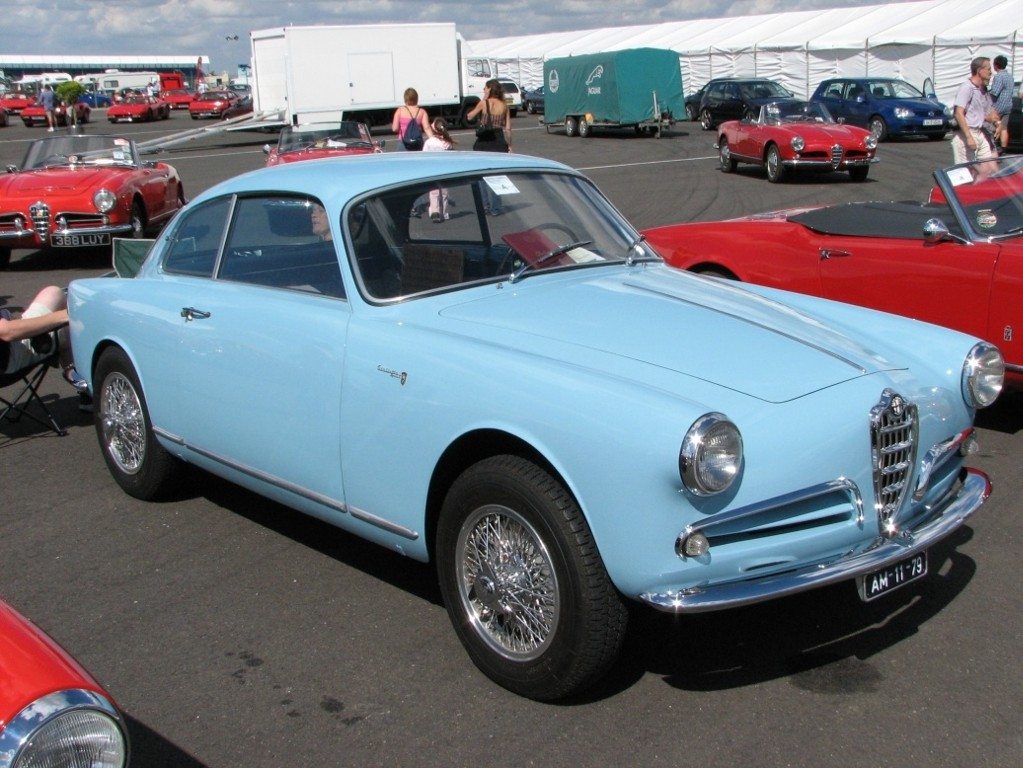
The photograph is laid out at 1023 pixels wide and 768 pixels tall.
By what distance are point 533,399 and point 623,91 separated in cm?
3093

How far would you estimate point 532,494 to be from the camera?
10.8 ft

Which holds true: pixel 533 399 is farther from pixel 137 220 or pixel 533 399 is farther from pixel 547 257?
pixel 137 220

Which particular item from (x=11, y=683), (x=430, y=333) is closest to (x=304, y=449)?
(x=430, y=333)

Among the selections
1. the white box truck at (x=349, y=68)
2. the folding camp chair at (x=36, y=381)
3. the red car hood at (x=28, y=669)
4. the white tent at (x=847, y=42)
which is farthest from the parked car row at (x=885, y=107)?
the red car hood at (x=28, y=669)

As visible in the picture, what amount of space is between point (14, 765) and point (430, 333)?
82.2 inches

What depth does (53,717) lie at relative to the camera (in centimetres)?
216

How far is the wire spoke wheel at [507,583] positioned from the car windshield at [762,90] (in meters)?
30.7

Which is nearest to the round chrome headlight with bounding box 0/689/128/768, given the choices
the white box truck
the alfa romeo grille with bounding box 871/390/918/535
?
the alfa romeo grille with bounding box 871/390/918/535

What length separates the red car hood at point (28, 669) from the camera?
220 cm

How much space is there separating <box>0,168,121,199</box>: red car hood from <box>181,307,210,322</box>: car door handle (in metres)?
8.58

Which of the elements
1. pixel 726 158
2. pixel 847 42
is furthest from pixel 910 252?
pixel 847 42

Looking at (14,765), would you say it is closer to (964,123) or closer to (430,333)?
(430,333)

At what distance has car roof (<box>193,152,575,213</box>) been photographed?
14.5 ft

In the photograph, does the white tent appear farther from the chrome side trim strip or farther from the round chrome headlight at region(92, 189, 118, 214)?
the chrome side trim strip
